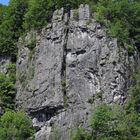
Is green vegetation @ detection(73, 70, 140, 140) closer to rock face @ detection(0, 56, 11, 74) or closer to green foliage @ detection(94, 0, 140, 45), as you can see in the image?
green foliage @ detection(94, 0, 140, 45)

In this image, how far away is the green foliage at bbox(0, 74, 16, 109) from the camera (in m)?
52.7

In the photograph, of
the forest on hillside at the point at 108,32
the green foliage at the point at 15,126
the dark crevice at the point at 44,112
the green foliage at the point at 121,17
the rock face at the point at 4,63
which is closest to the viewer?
the forest on hillside at the point at 108,32

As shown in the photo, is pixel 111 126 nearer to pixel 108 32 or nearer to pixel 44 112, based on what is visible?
pixel 44 112

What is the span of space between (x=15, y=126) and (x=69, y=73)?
721cm

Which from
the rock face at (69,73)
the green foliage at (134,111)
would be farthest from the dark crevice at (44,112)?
the green foliage at (134,111)

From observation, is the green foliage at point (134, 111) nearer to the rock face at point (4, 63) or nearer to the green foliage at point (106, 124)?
the green foliage at point (106, 124)

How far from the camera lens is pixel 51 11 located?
189 ft

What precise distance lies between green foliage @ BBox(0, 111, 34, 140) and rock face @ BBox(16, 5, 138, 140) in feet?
3.13

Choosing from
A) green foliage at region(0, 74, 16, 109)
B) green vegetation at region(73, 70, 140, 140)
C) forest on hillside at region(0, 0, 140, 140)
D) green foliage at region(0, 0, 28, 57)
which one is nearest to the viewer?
green vegetation at region(73, 70, 140, 140)

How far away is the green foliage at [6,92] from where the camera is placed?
5273 cm

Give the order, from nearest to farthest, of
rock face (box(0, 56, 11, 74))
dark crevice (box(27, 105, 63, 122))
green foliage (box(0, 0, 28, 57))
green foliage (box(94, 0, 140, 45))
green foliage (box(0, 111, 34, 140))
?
green foliage (box(0, 111, 34, 140)) → dark crevice (box(27, 105, 63, 122)) → green foliage (box(94, 0, 140, 45)) → rock face (box(0, 56, 11, 74)) → green foliage (box(0, 0, 28, 57))

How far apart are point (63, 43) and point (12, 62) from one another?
717 cm

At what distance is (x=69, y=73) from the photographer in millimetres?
51219

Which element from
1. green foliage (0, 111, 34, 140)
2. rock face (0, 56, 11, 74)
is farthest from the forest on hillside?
rock face (0, 56, 11, 74)
